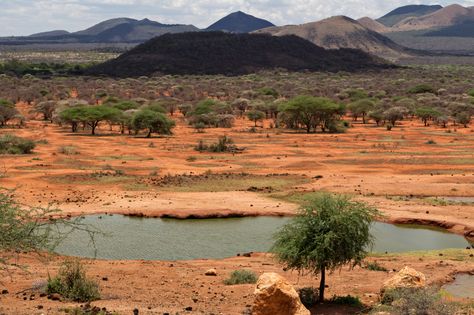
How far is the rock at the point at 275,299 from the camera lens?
15602 millimetres

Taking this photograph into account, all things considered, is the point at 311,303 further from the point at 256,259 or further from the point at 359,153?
the point at 359,153

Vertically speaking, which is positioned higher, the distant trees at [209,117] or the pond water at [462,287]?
the distant trees at [209,117]

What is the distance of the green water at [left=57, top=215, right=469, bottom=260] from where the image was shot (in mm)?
25578

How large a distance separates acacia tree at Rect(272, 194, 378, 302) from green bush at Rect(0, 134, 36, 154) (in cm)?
3704

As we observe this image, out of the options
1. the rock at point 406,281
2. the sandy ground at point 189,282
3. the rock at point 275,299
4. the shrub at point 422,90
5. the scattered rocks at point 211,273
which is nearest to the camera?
the rock at point 275,299

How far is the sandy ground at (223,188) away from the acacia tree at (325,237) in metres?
1.63

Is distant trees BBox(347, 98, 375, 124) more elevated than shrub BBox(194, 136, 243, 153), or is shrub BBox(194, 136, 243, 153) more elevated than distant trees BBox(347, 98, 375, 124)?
distant trees BBox(347, 98, 375, 124)

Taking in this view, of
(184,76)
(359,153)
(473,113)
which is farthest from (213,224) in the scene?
(184,76)

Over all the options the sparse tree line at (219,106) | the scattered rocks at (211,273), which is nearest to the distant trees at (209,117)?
the sparse tree line at (219,106)

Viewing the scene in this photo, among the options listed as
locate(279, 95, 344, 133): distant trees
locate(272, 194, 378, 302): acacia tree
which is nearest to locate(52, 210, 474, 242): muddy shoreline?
locate(272, 194, 378, 302): acacia tree

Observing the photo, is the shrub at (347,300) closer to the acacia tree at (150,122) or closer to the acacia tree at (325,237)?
the acacia tree at (325,237)

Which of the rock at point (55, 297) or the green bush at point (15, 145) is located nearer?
the rock at point (55, 297)

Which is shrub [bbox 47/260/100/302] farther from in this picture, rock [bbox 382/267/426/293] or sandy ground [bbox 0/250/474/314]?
rock [bbox 382/267/426/293]

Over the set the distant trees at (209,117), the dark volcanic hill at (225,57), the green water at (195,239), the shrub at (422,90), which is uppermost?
the dark volcanic hill at (225,57)
